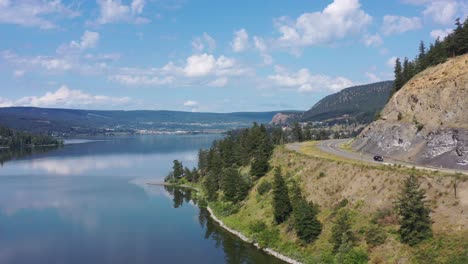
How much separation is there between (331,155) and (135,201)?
4753 cm

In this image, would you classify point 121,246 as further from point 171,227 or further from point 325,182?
point 325,182

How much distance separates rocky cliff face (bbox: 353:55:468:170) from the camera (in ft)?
209

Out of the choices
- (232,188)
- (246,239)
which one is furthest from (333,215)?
(232,188)

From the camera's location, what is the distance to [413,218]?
4597cm

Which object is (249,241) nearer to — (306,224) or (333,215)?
(306,224)

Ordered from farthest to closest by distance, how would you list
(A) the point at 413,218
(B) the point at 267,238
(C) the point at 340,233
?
(B) the point at 267,238, (C) the point at 340,233, (A) the point at 413,218

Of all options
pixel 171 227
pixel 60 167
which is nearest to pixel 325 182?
pixel 171 227

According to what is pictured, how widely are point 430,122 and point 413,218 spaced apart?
101 feet

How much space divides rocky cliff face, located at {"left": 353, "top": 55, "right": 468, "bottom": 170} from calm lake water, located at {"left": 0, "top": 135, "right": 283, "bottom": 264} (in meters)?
30.9

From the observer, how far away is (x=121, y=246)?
2507 inches

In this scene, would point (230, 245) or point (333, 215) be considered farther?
point (230, 245)

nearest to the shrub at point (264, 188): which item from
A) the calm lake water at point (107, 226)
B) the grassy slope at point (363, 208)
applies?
the grassy slope at point (363, 208)

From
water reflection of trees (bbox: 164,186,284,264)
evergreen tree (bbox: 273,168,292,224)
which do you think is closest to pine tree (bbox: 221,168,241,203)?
water reflection of trees (bbox: 164,186,284,264)

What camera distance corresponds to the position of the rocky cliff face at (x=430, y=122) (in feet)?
209
